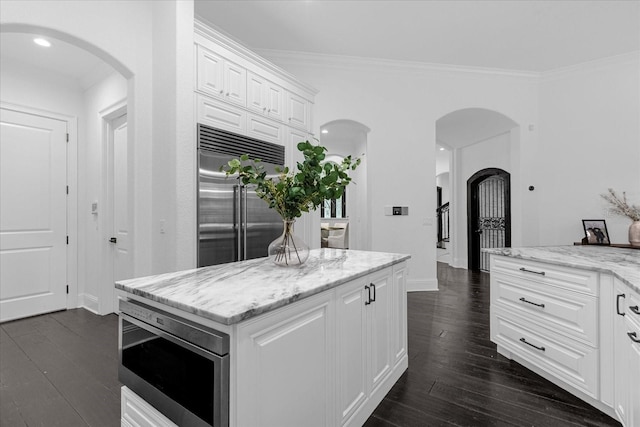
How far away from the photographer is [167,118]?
2.63 meters

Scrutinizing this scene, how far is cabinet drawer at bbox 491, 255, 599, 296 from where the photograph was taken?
195 cm

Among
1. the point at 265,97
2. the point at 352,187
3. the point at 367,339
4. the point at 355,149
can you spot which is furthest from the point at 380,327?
the point at 352,187

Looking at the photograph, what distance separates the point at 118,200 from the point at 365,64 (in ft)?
12.3

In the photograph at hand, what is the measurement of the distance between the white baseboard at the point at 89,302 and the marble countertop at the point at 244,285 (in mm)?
3093

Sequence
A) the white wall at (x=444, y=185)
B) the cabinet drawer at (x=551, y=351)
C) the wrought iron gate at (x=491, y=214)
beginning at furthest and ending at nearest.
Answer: the white wall at (x=444, y=185) < the wrought iron gate at (x=491, y=214) < the cabinet drawer at (x=551, y=351)

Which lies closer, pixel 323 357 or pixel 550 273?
pixel 323 357

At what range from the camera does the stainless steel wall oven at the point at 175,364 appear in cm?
100

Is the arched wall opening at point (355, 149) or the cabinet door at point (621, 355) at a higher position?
the arched wall opening at point (355, 149)

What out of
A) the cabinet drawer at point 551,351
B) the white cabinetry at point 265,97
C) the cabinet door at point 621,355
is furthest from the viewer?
the white cabinetry at point 265,97

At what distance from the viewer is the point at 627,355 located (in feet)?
5.40

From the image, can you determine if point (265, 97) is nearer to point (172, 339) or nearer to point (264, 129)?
point (264, 129)

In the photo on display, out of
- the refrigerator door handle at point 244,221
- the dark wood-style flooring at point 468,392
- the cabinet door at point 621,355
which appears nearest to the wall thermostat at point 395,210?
the dark wood-style flooring at point 468,392

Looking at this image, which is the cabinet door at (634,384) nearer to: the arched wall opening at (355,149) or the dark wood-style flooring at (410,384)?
the dark wood-style flooring at (410,384)

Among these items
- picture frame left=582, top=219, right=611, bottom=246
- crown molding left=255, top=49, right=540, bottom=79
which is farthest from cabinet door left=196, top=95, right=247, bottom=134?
picture frame left=582, top=219, right=611, bottom=246
